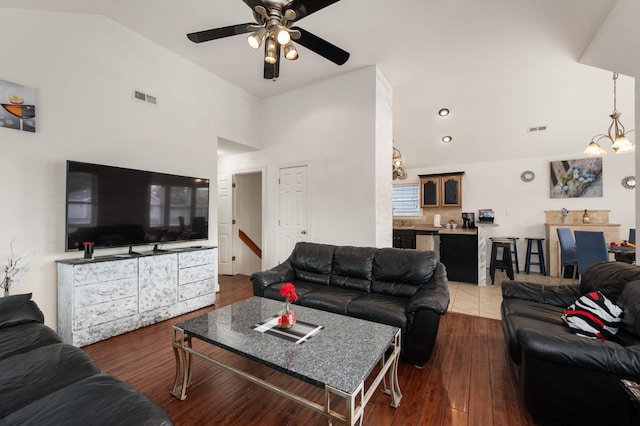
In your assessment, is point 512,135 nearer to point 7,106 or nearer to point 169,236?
point 169,236

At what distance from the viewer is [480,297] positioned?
4.12m

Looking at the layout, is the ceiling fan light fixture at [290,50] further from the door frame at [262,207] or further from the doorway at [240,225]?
the doorway at [240,225]

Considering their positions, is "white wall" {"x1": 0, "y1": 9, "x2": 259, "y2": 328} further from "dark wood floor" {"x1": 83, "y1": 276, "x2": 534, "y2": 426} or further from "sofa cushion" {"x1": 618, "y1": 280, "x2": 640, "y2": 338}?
"sofa cushion" {"x1": 618, "y1": 280, "x2": 640, "y2": 338}

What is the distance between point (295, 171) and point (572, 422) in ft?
13.7

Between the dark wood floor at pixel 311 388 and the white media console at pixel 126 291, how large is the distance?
21cm

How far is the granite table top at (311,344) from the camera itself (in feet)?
4.53

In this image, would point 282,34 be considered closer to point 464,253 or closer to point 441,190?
point 464,253

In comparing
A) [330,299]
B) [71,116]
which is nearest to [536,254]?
[330,299]

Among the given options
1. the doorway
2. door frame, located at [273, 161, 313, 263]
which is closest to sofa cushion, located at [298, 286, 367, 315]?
door frame, located at [273, 161, 313, 263]

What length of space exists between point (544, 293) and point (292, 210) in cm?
351

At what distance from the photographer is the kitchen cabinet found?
6398 millimetres

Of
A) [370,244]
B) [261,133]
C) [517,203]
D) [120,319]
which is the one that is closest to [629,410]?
[370,244]

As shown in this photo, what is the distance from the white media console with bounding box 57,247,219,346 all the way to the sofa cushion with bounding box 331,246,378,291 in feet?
6.03

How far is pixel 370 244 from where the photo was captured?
394 centimetres
